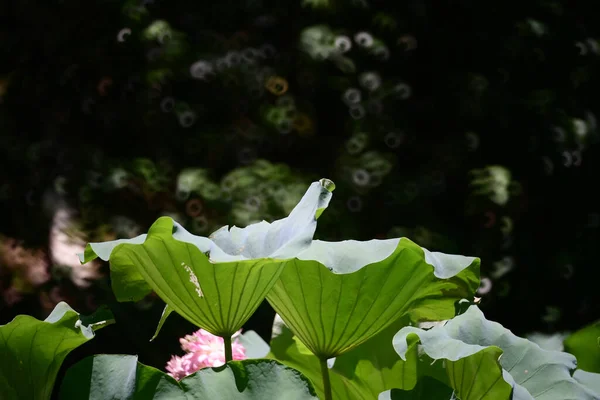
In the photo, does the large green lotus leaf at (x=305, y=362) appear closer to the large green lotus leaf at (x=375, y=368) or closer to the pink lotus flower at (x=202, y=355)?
the large green lotus leaf at (x=375, y=368)

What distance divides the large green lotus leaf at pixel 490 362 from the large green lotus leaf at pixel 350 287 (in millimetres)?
38

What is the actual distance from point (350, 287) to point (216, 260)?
11 centimetres

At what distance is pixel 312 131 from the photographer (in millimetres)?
3377

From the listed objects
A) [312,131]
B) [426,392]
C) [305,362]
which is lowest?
[312,131]

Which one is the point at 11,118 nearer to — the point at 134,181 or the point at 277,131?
the point at 134,181

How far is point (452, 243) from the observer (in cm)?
328

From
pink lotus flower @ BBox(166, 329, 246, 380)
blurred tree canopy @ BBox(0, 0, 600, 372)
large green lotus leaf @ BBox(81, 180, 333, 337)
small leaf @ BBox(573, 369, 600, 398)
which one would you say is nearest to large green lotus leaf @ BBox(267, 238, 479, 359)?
large green lotus leaf @ BBox(81, 180, 333, 337)

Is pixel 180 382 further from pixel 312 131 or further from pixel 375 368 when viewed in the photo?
pixel 312 131

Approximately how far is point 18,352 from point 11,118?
3250mm

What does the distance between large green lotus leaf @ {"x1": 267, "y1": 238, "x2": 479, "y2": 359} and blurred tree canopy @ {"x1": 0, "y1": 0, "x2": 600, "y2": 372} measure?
2529mm

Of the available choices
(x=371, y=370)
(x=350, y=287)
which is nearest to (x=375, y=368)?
(x=371, y=370)

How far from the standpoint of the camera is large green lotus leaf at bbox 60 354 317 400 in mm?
577

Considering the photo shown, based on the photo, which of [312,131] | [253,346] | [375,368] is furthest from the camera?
[312,131]

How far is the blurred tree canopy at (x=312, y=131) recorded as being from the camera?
331cm
